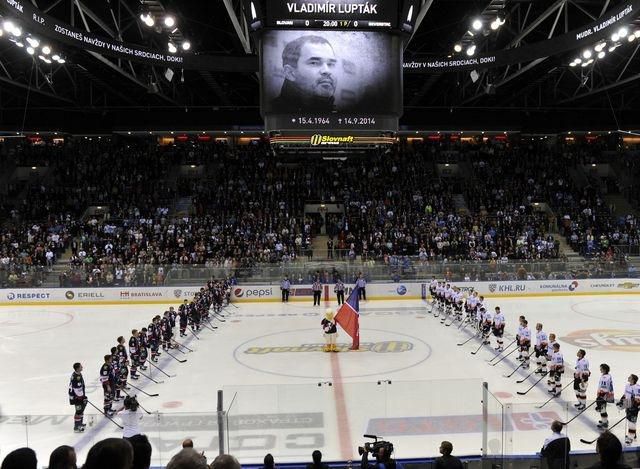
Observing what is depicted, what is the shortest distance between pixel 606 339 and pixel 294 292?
1208cm

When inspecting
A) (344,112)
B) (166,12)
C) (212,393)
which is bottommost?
(212,393)

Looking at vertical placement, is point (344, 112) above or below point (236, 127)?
below

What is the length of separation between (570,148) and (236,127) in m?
21.2

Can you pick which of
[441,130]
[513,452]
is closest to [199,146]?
[441,130]

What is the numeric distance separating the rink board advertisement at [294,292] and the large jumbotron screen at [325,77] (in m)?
13.4

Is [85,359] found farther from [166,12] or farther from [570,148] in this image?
[570,148]

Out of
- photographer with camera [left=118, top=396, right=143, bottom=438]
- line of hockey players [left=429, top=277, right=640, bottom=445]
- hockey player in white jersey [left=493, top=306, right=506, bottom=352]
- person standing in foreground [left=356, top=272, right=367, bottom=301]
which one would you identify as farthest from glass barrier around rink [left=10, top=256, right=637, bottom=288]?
photographer with camera [left=118, top=396, right=143, bottom=438]

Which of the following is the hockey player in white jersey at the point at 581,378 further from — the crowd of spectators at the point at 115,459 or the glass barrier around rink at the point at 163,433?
the crowd of spectators at the point at 115,459

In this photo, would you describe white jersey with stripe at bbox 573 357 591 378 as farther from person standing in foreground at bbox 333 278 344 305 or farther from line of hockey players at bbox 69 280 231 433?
person standing in foreground at bbox 333 278 344 305

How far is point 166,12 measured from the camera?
632 inches

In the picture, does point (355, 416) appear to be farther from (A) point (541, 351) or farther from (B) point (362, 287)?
(B) point (362, 287)

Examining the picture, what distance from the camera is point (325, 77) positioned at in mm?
11977

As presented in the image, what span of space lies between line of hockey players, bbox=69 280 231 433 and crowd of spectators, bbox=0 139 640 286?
360cm

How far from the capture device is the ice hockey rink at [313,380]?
300 inches
